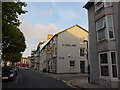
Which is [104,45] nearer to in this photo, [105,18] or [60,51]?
[105,18]

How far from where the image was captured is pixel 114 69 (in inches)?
440

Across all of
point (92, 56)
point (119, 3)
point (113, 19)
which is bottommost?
point (92, 56)

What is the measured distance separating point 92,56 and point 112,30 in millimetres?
3712

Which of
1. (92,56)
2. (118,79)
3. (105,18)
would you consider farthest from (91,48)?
(118,79)

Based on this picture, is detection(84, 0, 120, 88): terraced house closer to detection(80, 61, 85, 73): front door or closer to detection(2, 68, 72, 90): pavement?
detection(2, 68, 72, 90): pavement

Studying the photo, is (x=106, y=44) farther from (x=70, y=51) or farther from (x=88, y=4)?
(x=70, y=51)

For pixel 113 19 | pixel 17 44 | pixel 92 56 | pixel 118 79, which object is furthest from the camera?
pixel 17 44

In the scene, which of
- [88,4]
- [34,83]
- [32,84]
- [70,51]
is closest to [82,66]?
[70,51]

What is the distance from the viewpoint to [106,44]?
38.5 feet

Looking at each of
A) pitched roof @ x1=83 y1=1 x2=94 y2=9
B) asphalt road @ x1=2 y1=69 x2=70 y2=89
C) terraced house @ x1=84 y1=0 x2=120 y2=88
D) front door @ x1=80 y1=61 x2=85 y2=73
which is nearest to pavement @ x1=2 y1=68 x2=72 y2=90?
asphalt road @ x1=2 y1=69 x2=70 y2=89

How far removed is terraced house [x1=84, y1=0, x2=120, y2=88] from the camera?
36.4 ft

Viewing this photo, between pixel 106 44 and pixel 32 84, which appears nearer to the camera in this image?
pixel 106 44

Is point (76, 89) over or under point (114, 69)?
under

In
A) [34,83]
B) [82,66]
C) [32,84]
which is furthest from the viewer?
[82,66]
